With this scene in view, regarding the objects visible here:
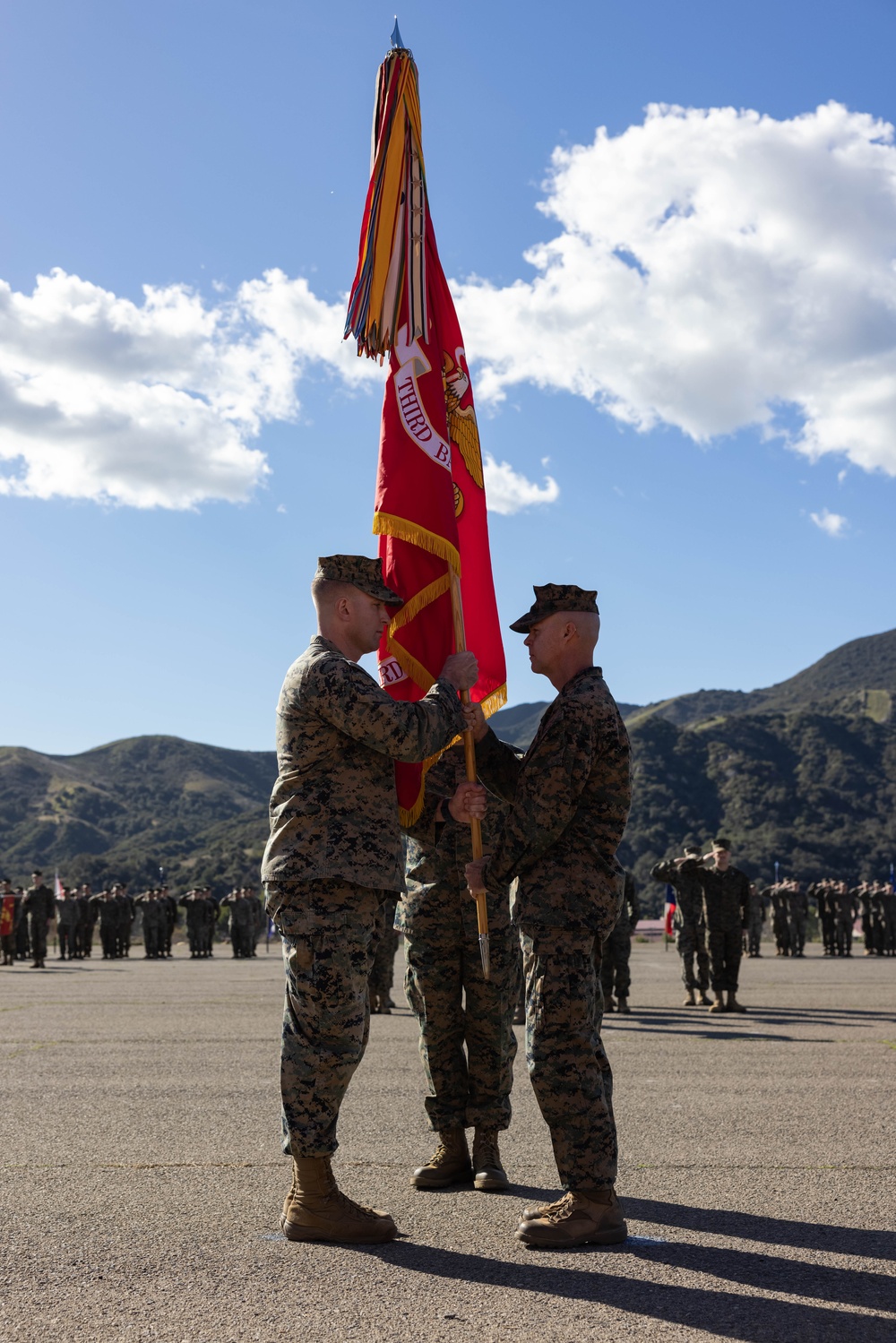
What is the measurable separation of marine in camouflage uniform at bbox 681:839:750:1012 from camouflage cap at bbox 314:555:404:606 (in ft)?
31.8

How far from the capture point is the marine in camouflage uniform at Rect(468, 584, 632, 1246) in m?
4.18

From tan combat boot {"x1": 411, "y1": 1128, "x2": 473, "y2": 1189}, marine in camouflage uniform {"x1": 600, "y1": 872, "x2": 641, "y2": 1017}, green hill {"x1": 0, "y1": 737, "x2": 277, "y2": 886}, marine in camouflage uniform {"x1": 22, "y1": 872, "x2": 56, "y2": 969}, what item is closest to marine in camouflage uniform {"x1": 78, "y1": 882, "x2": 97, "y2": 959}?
marine in camouflage uniform {"x1": 22, "y1": 872, "x2": 56, "y2": 969}

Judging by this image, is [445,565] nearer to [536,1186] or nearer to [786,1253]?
[536,1186]

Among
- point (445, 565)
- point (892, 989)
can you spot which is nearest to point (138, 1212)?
point (445, 565)

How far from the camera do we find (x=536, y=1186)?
4945mm

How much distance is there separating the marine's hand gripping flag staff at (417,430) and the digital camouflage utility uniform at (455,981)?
744 millimetres

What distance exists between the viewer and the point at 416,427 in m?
5.70

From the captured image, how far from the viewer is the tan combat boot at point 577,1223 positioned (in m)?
4.07

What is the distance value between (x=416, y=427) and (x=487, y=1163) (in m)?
3.22

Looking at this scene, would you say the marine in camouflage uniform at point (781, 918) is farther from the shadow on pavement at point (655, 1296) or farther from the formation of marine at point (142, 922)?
the shadow on pavement at point (655, 1296)

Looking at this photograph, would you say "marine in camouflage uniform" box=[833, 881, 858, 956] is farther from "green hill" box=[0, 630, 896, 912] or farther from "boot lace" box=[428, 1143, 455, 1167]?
"green hill" box=[0, 630, 896, 912]

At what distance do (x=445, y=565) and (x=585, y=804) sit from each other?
1.53 meters

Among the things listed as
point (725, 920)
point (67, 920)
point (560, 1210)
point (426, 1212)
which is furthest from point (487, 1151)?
point (67, 920)

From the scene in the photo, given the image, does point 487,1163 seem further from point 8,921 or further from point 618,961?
point 8,921
